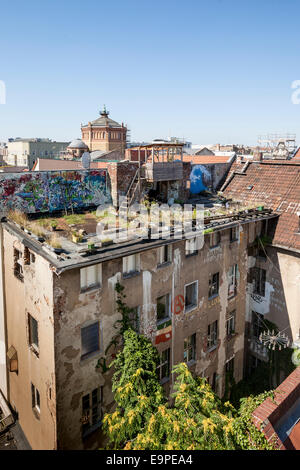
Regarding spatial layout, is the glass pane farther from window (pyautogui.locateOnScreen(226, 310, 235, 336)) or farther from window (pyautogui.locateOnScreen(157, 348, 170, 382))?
window (pyautogui.locateOnScreen(226, 310, 235, 336))

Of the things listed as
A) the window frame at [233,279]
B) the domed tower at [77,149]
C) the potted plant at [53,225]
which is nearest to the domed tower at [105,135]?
the domed tower at [77,149]

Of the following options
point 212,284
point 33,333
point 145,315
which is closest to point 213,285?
point 212,284

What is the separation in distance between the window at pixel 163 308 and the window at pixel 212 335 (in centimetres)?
367

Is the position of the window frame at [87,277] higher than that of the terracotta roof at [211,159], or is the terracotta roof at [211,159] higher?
the terracotta roof at [211,159]

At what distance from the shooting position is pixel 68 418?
1196cm

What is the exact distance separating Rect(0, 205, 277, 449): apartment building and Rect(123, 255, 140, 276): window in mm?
42

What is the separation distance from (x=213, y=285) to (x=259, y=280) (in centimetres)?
452

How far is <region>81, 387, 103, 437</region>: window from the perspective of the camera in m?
12.6

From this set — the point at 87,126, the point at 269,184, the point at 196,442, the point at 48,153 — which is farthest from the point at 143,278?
the point at 48,153

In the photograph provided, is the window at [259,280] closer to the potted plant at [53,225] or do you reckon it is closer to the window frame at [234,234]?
the window frame at [234,234]

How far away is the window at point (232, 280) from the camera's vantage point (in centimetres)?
1890

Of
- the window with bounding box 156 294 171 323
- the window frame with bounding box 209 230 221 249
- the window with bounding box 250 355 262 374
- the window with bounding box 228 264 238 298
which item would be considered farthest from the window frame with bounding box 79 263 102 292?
the window with bounding box 250 355 262 374

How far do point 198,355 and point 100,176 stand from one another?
36.5 ft
